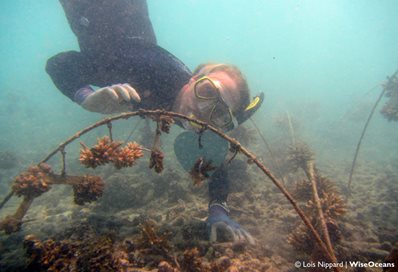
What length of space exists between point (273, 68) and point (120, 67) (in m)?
163

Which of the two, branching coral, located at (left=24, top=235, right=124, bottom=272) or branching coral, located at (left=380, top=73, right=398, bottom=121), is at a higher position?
branching coral, located at (left=380, top=73, right=398, bottom=121)

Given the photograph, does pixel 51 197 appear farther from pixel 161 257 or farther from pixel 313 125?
pixel 313 125

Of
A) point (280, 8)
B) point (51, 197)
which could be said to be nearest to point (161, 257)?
point (51, 197)

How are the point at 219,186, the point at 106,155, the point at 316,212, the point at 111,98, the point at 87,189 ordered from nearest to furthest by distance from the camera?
the point at 106,155, the point at 87,189, the point at 111,98, the point at 316,212, the point at 219,186

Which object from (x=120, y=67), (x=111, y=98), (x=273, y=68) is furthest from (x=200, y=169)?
(x=273, y=68)

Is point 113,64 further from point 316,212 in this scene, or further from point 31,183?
point 316,212

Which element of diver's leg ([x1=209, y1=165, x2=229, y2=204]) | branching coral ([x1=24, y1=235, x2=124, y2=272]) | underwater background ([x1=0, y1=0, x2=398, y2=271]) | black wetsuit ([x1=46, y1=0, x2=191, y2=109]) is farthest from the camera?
underwater background ([x1=0, y1=0, x2=398, y2=271])

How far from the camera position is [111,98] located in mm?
3213

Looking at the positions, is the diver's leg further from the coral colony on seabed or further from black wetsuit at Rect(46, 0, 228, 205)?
the coral colony on seabed

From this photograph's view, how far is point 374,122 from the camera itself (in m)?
35.0

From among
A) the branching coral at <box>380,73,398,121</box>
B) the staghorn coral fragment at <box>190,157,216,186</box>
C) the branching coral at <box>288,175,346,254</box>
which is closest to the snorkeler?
the branching coral at <box>288,175,346,254</box>

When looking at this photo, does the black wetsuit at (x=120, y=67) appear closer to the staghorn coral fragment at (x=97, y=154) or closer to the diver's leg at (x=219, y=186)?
the diver's leg at (x=219, y=186)

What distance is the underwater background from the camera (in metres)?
18.0

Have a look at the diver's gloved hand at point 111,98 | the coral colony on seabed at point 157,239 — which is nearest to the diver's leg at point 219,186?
the coral colony on seabed at point 157,239
